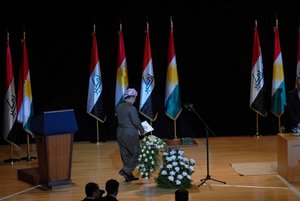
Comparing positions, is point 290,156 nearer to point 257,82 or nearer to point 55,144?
point 55,144

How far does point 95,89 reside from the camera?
12062 millimetres

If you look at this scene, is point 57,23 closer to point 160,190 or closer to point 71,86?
point 71,86

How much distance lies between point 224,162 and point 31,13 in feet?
16.2

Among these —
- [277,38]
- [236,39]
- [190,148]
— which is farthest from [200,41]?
[190,148]

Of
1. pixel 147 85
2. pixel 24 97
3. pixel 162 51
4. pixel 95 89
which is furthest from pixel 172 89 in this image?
pixel 24 97

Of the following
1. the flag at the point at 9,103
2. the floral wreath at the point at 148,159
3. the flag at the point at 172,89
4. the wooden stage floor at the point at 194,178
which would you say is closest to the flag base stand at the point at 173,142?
the wooden stage floor at the point at 194,178

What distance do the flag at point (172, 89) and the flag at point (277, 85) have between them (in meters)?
1.95

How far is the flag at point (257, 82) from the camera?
1209 cm

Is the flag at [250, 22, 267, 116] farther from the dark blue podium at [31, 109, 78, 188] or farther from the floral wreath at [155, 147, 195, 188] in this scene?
the dark blue podium at [31, 109, 78, 188]

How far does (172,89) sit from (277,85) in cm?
214

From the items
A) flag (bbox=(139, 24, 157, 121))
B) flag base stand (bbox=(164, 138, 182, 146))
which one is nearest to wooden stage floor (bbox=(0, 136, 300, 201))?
flag base stand (bbox=(164, 138, 182, 146))

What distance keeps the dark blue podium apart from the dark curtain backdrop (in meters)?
3.71

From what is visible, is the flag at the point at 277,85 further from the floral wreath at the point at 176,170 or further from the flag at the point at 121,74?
the floral wreath at the point at 176,170

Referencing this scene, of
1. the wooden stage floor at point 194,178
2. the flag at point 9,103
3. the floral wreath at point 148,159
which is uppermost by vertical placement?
the flag at point 9,103
